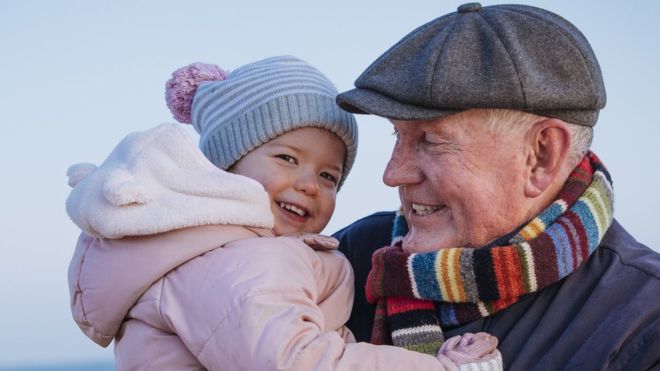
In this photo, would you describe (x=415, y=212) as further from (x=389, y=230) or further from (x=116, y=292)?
(x=116, y=292)

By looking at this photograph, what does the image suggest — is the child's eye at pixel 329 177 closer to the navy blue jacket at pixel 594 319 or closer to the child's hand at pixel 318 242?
the child's hand at pixel 318 242

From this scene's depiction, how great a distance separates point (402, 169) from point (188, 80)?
3.75 ft

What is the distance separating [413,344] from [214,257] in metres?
0.71

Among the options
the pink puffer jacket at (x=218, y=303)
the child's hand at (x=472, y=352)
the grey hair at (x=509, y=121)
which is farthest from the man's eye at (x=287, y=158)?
the child's hand at (x=472, y=352)

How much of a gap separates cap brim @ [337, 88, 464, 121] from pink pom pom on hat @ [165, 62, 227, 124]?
0.81 metres

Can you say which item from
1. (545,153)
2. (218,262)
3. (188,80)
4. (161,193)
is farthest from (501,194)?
(188,80)

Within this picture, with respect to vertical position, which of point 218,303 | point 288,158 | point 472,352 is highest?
point 288,158

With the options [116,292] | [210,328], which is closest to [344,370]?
[210,328]

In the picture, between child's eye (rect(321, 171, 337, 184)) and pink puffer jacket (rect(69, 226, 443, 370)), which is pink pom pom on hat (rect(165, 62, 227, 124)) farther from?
pink puffer jacket (rect(69, 226, 443, 370))

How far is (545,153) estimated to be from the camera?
9.02 feet

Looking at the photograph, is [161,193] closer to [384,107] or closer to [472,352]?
[384,107]

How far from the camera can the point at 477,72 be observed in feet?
8.64

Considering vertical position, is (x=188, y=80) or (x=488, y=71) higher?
(x=488, y=71)

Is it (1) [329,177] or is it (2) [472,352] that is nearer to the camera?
(2) [472,352]
